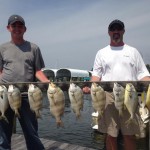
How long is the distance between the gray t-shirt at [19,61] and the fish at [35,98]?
1.70 ft

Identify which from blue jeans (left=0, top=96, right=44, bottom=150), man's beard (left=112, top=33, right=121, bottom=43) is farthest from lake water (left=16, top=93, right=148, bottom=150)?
man's beard (left=112, top=33, right=121, bottom=43)

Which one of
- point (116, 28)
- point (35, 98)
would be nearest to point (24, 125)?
point (35, 98)

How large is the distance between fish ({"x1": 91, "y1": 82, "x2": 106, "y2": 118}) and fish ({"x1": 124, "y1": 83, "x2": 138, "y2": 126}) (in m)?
0.37

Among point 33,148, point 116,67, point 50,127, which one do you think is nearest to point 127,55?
point 116,67

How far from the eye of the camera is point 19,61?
19.0 feet

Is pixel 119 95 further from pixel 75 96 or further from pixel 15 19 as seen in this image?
pixel 15 19

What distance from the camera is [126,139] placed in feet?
18.1

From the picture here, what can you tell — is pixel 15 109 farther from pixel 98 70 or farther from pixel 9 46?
pixel 98 70

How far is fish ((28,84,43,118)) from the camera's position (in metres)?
5.33

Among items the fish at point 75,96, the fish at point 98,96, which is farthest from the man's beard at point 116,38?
the fish at point 75,96

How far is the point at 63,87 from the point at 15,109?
92 cm

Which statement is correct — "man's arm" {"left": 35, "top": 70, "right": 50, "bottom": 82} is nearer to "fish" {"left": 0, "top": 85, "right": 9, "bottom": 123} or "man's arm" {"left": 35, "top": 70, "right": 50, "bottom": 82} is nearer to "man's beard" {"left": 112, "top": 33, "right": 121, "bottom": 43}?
"fish" {"left": 0, "top": 85, "right": 9, "bottom": 123}

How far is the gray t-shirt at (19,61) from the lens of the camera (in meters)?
5.79

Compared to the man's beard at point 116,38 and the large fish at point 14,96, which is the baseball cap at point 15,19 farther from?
the man's beard at point 116,38
